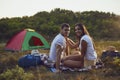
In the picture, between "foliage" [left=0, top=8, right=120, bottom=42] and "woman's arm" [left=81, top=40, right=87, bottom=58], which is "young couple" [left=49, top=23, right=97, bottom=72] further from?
"foliage" [left=0, top=8, right=120, bottom=42]

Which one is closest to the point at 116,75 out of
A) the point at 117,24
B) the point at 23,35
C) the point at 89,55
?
the point at 89,55

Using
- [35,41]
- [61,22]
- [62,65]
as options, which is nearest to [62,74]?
[62,65]

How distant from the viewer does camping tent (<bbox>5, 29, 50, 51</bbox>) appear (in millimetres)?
12391

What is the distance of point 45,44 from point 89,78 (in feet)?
19.2

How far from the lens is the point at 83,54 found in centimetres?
842

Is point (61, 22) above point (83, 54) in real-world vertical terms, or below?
above

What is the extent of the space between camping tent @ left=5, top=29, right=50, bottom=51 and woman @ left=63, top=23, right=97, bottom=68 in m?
3.92

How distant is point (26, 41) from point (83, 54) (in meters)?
4.40

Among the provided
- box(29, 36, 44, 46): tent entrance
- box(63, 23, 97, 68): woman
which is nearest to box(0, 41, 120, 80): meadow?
box(63, 23, 97, 68): woman

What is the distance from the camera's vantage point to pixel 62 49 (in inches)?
339

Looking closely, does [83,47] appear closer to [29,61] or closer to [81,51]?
[81,51]

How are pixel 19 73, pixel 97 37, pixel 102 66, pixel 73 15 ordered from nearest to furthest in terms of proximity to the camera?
1. pixel 19 73
2. pixel 102 66
3. pixel 97 37
4. pixel 73 15

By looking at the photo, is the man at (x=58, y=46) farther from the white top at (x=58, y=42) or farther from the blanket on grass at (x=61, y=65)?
the blanket on grass at (x=61, y=65)

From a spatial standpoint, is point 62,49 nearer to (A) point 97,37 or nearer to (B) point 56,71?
(B) point 56,71
